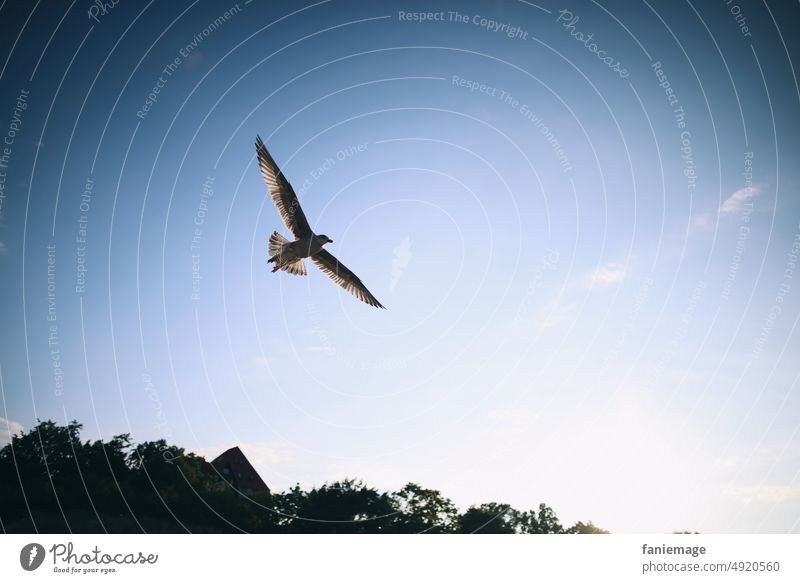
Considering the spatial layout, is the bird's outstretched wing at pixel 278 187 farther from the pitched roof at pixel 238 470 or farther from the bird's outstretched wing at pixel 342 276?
the pitched roof at pixel 238 470

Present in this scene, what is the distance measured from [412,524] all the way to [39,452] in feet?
92.6

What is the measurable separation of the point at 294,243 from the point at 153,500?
26306 mm

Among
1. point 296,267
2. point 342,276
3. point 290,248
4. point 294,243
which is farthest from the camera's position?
point 342,276

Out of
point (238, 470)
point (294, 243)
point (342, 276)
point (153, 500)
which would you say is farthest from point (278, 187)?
point (238, 470)

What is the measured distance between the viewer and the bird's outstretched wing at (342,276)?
17344 mm

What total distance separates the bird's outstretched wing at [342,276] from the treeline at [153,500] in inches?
605

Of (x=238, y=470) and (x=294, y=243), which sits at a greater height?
(x=294, y=243)

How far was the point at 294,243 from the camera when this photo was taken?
16000mm

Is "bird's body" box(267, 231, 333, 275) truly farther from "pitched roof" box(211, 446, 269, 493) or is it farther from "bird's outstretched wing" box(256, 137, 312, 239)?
"pitched roof" box(211, 446, 269, 493)

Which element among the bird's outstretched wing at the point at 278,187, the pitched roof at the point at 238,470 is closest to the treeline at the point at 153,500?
the pitched roof at the point at 238,470

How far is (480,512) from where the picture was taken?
38.0 metres

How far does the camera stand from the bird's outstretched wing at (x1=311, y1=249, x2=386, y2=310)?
17.3 metres

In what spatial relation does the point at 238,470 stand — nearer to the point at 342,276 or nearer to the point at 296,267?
the point at 342,276

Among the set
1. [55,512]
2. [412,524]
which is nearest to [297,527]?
[412,524]
